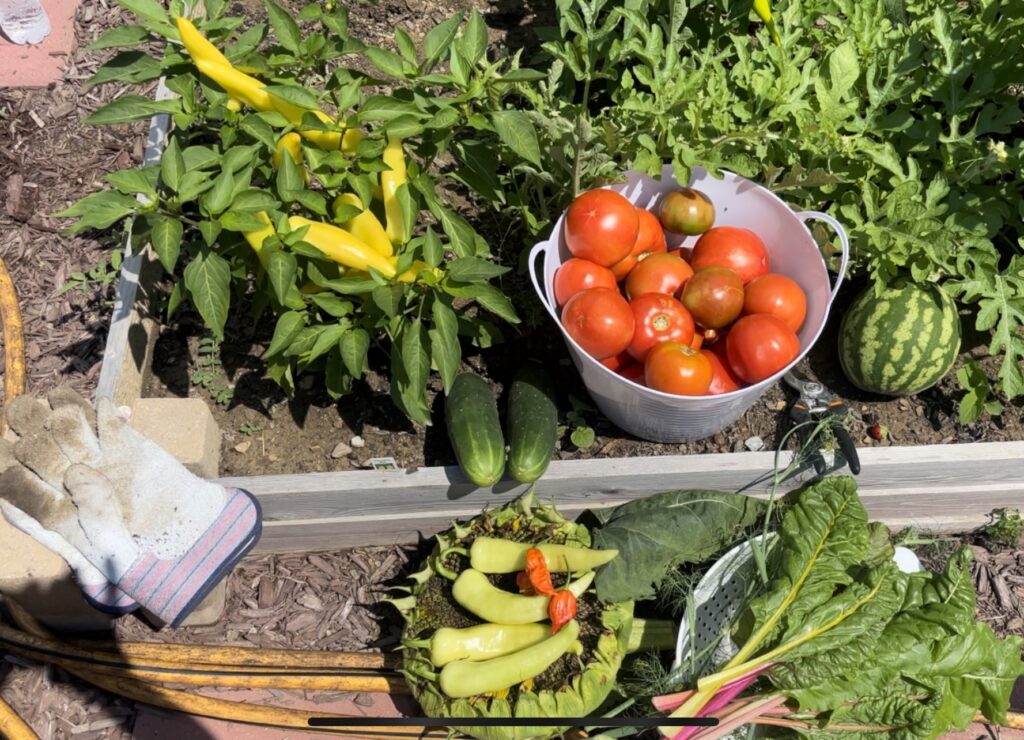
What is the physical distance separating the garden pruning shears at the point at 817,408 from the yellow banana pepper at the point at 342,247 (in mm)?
1419

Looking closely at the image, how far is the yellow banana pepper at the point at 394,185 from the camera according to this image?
2.38m

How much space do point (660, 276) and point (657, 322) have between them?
→ 20 centimetres

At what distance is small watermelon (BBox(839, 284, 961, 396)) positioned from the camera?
2650 millimetres

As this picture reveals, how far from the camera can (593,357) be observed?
237cm

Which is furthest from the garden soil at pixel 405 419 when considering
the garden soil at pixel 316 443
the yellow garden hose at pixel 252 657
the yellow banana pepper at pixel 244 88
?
the yellow banana pepper at pixel 244 88

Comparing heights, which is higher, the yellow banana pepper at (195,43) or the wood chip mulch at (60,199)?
the yellow banana pepper at (195,43)

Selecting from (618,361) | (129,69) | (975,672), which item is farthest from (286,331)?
(975,672)

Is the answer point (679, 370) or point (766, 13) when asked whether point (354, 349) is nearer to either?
point (679, 370)

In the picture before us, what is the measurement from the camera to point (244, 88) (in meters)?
2.38

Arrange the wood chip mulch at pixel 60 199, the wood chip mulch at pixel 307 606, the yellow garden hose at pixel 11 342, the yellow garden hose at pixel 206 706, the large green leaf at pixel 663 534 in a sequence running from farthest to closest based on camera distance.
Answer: the wood chip mulch at pixel 60 199 → the yellow garden hose at pixel 11 342 → the wood chip mulch at pixel 307 606 → the yellow garden hose at pixel 206 706 → the large green leaf at pixel 663 534

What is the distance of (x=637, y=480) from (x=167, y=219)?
1572mm

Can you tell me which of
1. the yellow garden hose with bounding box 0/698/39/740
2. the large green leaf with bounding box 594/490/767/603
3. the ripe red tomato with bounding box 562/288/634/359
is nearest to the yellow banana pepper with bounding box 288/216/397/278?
the ripe red tomato with bounding box 562/288/634/359

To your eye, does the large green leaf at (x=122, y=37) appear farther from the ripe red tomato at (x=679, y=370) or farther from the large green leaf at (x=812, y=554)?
the large green leaf at (x=812, y=554)

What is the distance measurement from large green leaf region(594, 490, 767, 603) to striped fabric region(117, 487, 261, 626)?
1087mm
